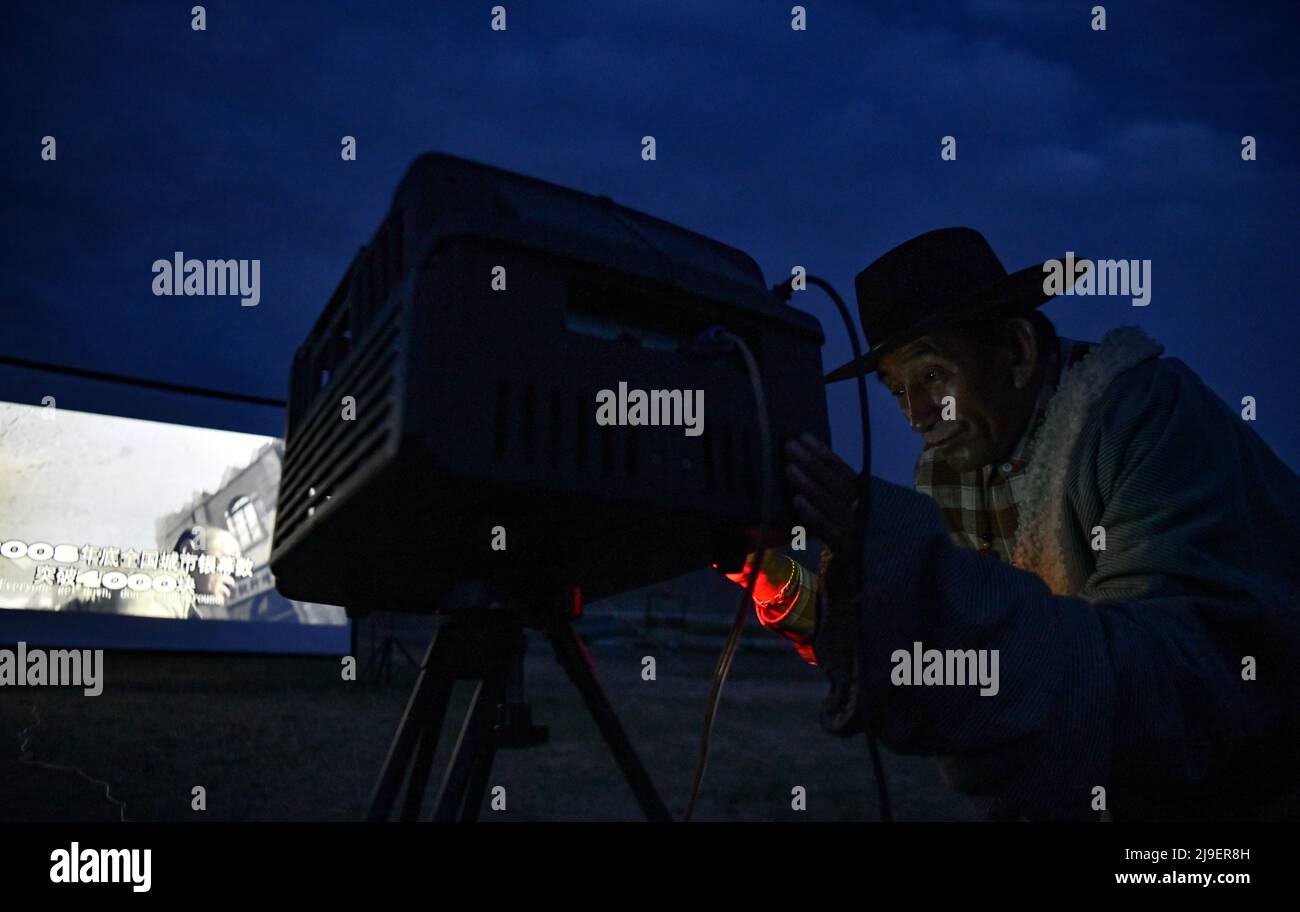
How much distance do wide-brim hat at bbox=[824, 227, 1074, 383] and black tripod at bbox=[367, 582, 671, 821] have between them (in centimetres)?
100

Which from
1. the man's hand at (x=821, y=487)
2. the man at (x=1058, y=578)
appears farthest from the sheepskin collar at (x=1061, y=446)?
the man's hand at (x=821, y=487)

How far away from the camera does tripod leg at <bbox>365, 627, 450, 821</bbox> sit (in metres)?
0.91

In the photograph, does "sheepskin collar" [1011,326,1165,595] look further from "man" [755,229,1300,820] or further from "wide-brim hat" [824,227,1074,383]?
"wide-brim hat" [824,227,1074,383]

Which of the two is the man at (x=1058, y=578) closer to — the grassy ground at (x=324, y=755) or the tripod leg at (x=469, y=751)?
the tripod leg at (x=469, y=751)

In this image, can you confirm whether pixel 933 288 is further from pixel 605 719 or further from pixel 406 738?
pixel 406 738

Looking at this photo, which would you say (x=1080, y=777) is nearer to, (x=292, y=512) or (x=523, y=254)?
(x=523, y=254)

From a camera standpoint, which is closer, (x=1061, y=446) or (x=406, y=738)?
(x=406, y=738)

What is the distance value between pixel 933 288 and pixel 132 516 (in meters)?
7.38

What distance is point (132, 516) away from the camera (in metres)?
6.62

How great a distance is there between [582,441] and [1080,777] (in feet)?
2.44

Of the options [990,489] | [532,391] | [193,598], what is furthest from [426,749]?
[193,598]

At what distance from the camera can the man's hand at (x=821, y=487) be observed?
2.59 feet

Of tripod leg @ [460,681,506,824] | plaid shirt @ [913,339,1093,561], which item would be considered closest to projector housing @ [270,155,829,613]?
tripod leg @ [460,681,506,824]
